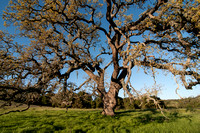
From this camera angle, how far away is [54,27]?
14.1 metres

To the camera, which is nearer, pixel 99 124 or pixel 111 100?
pixel 99 124

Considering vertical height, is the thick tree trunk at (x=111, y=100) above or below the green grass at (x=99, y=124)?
above

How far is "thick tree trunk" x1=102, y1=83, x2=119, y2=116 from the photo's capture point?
1329 cm

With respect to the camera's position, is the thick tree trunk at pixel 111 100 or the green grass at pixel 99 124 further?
the thick tree trunk at pixel 111 100

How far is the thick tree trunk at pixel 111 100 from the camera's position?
1329cm

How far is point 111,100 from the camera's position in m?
13.3

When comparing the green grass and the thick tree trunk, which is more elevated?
the thick tree trunk

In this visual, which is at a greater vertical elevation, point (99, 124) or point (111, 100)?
point (111, 100)

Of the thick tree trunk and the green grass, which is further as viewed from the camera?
the thick tree trunk

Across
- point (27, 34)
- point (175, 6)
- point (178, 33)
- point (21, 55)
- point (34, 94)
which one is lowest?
point (34, 94)

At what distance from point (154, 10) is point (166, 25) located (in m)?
2.05

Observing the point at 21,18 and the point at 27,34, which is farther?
the point at 27,34

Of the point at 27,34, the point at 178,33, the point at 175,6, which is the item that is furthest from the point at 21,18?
the point at 178,33

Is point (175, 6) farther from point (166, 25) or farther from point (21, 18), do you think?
point (21, 18)
